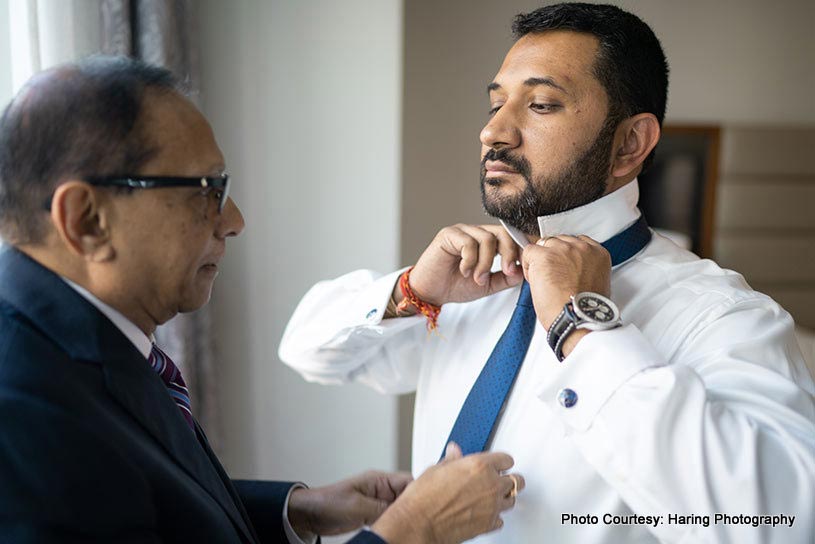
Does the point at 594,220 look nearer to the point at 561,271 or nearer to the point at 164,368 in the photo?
the point at 561,271

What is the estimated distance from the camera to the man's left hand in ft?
3.27

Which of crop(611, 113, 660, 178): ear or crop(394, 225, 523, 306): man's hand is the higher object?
crop(611, 113, 660, 178): ear

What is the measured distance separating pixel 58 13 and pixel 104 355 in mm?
1029

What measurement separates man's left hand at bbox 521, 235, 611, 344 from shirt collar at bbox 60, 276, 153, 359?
57cm

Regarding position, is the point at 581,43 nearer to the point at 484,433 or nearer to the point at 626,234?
the point at 626,234

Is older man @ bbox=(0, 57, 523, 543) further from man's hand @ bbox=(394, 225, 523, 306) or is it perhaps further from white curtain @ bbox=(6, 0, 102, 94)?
white curtain @ bbox=(6, 0, 102, 94)

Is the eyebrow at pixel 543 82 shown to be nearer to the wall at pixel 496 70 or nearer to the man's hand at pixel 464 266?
the man's hand at pixel 464 266

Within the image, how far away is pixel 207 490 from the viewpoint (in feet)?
2.78

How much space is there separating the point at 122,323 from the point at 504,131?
75cm

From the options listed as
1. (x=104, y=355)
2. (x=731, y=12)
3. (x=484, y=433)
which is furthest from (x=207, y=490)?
(x=731, y=12)

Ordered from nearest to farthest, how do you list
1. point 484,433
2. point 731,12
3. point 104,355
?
point 104,355 < point 484,433 < point 731,12

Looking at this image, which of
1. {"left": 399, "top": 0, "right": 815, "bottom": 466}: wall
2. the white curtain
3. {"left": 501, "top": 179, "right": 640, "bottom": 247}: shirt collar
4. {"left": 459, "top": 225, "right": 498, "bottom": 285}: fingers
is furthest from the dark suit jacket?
{"left": 399, "top": 0, "right": 815, "bottom": 466}: wall

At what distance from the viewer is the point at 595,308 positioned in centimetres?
97

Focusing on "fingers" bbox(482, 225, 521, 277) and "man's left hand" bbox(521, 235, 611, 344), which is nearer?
"man's left hand" bbox(521, 235, 611, 344)
